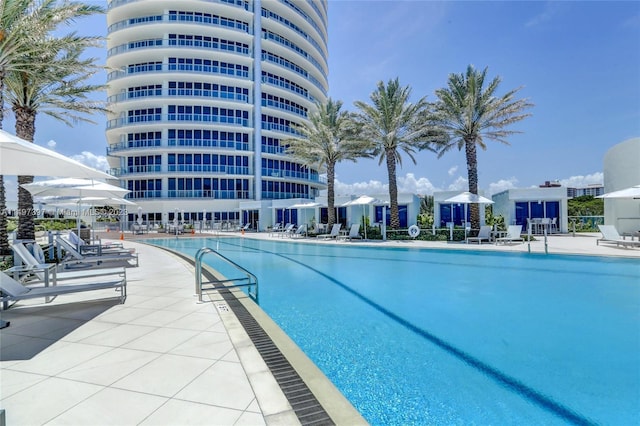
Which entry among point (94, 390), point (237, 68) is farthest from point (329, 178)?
point (237, 68)

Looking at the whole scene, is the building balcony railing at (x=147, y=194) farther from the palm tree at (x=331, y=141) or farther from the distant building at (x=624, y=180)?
the distant building at (x=624, y=180)

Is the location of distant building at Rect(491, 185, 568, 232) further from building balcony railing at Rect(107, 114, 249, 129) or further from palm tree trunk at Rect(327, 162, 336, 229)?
building balcony railing at Rect(107, 114, 249, 129)

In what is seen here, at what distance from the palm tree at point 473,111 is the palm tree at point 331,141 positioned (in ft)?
17.6

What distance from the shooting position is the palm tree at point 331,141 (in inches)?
904

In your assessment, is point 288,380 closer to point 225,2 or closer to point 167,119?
point 167,119

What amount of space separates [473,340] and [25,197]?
15310mm

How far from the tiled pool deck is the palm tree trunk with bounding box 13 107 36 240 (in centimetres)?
812

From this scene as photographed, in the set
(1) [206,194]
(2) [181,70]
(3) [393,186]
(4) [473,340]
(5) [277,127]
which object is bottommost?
(4) [473,340]

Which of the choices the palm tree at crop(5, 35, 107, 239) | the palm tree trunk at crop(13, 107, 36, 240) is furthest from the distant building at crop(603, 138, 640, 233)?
the palm tree trunk at crop(13, 107, 36, 240)

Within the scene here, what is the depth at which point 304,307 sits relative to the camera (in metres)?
6.91

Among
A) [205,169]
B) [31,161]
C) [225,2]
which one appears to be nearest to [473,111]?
[31,161]

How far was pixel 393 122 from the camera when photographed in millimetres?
20453

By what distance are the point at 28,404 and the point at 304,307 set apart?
15.3 ft

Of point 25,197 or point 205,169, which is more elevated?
point 205,169
